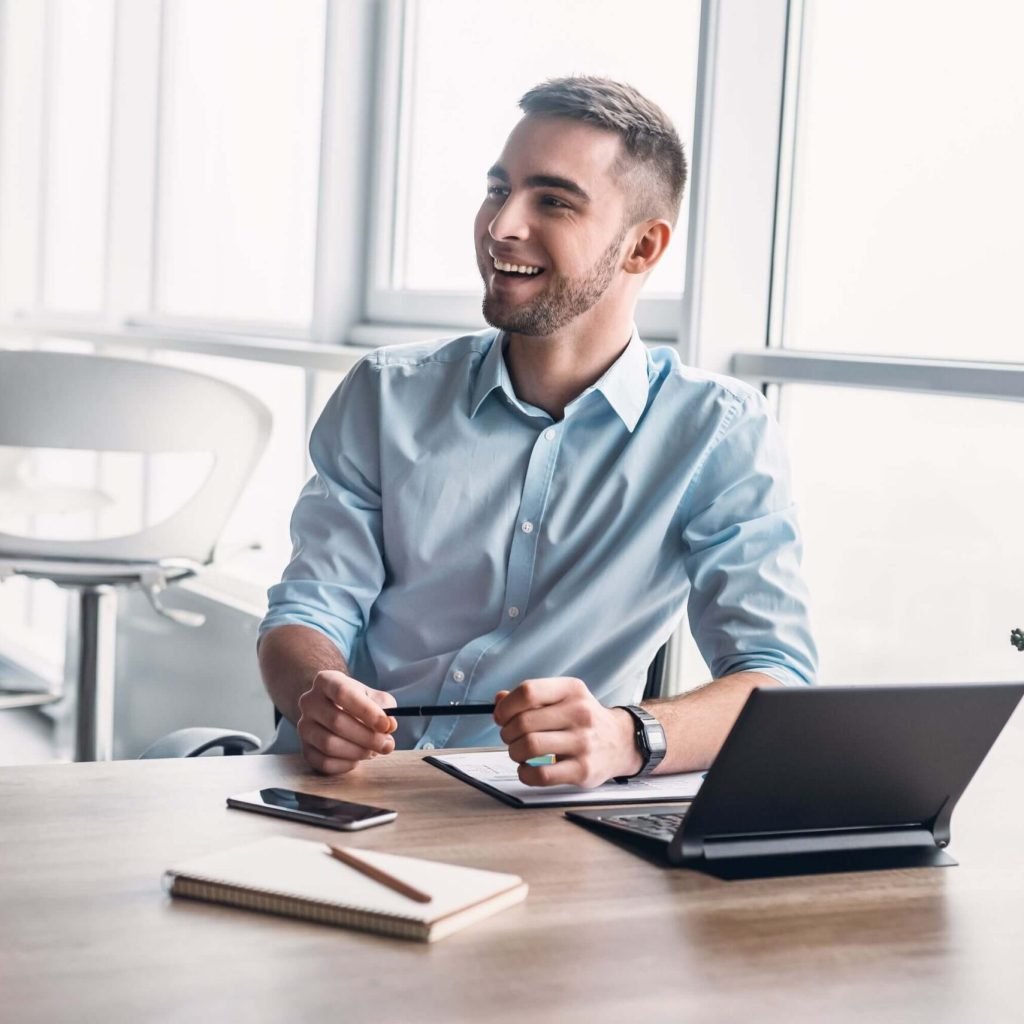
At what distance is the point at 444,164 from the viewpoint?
3.44 m

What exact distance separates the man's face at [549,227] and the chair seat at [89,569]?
4.26ft

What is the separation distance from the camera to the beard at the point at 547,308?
193cm

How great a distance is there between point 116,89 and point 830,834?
394 centimetres

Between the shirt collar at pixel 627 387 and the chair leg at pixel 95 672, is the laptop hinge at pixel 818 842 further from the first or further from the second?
the chair leg at pixel 95 672

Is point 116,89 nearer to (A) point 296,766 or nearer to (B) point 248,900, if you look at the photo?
(A) point 296,766

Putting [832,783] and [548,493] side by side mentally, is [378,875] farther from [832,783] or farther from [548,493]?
[548,493]

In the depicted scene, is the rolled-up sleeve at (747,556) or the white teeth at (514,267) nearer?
the rolled-up sleeve at (747,556)

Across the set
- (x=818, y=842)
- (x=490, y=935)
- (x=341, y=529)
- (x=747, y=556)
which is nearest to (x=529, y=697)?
(x=818, y=842)

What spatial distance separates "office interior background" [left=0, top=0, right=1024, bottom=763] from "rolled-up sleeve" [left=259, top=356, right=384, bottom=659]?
651 millimetres

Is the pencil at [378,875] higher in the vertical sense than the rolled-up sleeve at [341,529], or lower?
lower

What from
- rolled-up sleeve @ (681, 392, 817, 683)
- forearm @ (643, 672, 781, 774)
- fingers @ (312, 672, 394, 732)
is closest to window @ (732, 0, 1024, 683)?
rolled-up sleeve @ (681, 392, 817, 683)

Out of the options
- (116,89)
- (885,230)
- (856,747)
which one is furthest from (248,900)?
(116,89)

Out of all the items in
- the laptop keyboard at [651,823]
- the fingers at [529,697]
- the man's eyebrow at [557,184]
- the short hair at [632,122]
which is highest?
the short hair at [632,122]

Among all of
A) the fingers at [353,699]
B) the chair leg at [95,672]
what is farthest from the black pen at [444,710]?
the chair leg at [95,672]
